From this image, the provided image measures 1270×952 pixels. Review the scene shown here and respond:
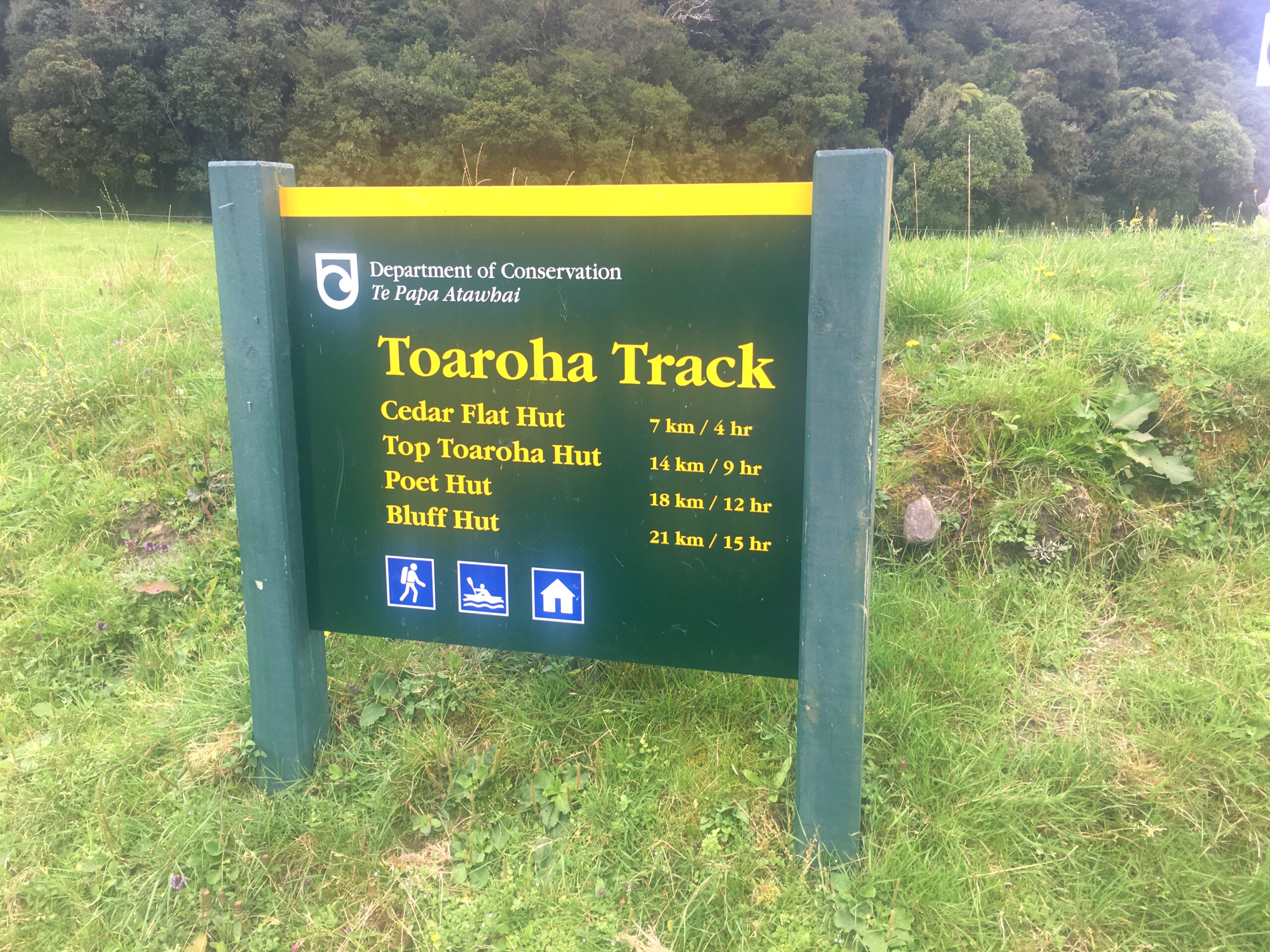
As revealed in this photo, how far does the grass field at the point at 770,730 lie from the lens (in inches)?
80.1

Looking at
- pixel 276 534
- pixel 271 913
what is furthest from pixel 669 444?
pixel 271 913

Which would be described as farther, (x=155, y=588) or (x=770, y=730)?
(x=155, y=588)

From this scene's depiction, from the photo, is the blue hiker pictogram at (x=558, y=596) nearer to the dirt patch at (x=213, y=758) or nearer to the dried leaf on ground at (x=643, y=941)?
the dried leaf on ground at (x=643, y=941)

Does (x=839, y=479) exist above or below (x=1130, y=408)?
above

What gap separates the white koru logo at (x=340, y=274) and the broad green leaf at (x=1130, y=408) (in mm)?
2815

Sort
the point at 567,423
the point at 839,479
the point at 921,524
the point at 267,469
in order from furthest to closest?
the point at 921,524, the point at 267,469, the point at 567,423, the point at 839,479

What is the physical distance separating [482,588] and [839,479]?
98 cm

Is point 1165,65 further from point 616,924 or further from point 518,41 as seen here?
point 616,924

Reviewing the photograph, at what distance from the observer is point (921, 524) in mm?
3066

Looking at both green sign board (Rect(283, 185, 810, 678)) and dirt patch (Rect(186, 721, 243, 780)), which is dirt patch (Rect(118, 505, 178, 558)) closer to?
dirt patch (Rect(186, 721, 243, 780))

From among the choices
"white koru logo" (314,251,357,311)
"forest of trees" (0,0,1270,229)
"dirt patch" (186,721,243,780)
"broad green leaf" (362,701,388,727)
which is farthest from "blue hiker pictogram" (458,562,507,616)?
"forest of trees" (0,0,1270,229)

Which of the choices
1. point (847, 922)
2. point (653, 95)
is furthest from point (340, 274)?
point (653, 95)

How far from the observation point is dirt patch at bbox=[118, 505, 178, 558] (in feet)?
11.6

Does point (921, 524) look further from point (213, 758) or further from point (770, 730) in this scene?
point (213, 758)
